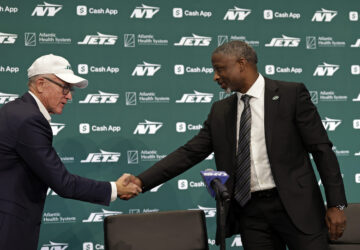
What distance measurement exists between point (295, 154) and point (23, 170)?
5.52 ft

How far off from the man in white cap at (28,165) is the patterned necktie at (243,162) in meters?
1.06

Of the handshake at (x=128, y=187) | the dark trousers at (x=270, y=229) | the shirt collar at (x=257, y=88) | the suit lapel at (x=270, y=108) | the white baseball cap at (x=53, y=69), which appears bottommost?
the dark trousers at (x=270, y=229)

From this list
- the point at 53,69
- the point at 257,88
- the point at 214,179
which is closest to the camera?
the point at 214,179

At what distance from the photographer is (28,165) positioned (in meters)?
2.59

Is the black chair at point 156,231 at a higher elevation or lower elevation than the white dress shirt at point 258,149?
lower

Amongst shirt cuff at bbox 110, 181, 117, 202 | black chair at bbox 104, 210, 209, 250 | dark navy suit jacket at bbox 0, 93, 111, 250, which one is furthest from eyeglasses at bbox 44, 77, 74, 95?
black chair at bbox 104, 210, 209, 250

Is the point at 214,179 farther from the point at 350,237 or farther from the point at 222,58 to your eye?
the point at 350,237

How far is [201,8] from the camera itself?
4.63 meters

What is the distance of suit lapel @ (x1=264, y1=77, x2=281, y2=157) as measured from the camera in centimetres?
286

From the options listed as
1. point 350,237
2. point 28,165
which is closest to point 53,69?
point 28,165

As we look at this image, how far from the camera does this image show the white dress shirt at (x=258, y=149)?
286 centimetres

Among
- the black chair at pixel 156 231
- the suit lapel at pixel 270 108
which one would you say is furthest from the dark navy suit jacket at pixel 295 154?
the black chair at pixel 156 231

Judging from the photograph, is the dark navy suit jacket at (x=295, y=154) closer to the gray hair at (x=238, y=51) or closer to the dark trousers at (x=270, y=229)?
the dark trousers at (x=270, y=229)

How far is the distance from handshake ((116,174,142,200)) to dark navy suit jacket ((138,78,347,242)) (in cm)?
68
